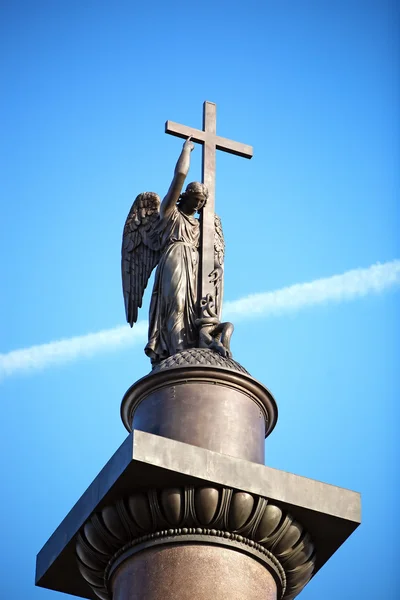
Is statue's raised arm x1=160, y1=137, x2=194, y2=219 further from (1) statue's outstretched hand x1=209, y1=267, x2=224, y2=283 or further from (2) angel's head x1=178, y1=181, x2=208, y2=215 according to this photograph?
(1) statue's outstretched hand x1=209, y1=267, x2=224, y2=283

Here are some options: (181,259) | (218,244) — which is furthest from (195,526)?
(218,244)

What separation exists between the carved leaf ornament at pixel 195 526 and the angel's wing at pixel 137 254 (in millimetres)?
3982

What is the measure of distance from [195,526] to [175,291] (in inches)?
127

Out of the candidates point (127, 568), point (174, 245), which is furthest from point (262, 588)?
point (174, 245)

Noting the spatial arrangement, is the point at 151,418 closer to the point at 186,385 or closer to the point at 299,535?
the point at 186,385

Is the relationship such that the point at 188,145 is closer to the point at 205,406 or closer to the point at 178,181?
the point at 178,181

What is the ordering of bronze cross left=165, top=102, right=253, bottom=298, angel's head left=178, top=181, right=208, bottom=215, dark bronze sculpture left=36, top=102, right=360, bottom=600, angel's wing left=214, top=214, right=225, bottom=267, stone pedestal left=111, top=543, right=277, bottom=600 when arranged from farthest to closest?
angel's wing left=214, top=214, right=225, bottom=267
angel's head left=178, top=181, right=208, bottom=215
bronze cross left=165, top=102, right=253, bottom=298
dark bronze sculpture left=36, top=102, right=360, bottom=600
stone pedestal left=111, top=543, right=277, bottom=600

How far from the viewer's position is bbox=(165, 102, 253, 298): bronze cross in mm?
14773

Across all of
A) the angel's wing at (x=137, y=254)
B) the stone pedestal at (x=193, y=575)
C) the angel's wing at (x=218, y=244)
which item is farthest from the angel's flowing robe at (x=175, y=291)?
the stone pedestal at (x=193, y=575)

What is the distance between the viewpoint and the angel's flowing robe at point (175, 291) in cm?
1416

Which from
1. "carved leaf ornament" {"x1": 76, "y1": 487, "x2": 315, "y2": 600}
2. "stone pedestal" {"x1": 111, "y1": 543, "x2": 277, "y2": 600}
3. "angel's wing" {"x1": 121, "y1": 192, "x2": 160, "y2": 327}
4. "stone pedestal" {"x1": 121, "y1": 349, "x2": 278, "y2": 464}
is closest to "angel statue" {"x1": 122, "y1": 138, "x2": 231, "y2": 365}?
"angel's wing" {"x1": 121, "y1": 192, "x2": 160, "y2": 327}

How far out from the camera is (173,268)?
1454 cm

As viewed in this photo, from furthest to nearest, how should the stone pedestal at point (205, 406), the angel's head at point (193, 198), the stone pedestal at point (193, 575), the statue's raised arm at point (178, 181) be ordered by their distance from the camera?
the angel's head at point (193, 198)
the statue's raised arm at point (178, 181)
the stone pedestal at point (205, 406)
the stone pedestal at point (193, 575)

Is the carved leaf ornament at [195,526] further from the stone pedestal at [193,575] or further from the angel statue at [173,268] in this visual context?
the angel statue at [173,268]
